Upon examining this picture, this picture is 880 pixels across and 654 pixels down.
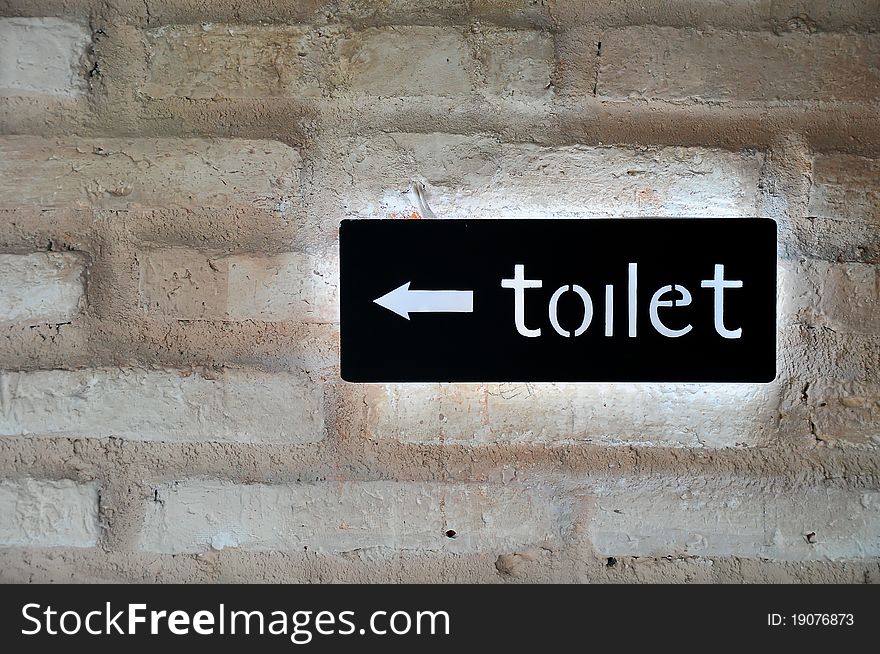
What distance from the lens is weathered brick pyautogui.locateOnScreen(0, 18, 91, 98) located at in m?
0.64

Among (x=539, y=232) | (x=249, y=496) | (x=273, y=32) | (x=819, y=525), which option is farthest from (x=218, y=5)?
(x=819, y=525)

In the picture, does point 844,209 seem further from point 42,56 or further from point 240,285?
point 42,56

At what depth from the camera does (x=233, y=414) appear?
0.65 metres

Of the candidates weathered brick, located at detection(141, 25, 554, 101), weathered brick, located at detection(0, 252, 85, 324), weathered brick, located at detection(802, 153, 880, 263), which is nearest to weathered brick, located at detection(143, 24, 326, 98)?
weathered brick, located at detection(141, 25, 554, 101)

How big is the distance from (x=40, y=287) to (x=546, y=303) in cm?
52

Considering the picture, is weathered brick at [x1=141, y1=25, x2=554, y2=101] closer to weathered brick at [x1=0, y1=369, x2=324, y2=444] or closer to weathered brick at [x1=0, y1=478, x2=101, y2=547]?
weathered brick at [x1=0, y1=369, x2=324, y2=444]

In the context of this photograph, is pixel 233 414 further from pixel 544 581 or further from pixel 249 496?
pixel 544 581

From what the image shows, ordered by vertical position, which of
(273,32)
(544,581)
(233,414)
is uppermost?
(273,32)

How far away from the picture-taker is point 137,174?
644mm

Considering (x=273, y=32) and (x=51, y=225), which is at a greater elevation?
(x=273, y=32)

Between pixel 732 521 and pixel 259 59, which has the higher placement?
pixel 259 59

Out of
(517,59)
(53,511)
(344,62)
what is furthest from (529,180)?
(53,511)

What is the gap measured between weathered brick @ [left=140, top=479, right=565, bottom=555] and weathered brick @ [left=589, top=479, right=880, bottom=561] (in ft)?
0.22

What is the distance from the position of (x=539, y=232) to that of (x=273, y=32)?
343 mm
